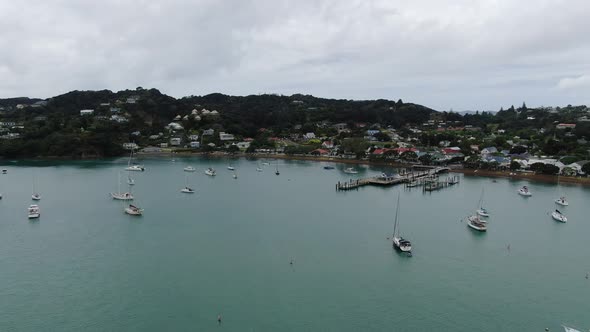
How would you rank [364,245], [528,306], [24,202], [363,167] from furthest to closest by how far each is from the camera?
[363,167] < [24,202] < [364,245] < [528,306]

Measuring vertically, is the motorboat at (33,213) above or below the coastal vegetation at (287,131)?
below

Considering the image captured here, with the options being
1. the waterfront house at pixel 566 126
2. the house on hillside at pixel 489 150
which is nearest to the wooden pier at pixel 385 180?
the house on hillside at pixel 489 150

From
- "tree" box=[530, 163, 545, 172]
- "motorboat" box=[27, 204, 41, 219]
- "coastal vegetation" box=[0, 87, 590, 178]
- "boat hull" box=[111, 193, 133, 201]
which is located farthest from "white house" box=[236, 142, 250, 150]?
"motorboat" box=[27, 204, 41, 219]

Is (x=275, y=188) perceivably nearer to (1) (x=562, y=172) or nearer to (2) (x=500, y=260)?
(2) (x=500, y=260)

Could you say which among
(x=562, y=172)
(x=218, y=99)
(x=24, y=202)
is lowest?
(x=24, y=202)

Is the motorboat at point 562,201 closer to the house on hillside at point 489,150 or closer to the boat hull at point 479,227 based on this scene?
the boat hull at point 479,227

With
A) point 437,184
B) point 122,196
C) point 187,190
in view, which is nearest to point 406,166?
point 437,184

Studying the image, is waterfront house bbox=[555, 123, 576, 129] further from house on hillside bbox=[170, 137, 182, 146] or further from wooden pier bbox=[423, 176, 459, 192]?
house on hillside bbox=[170, 137, 182, 146]

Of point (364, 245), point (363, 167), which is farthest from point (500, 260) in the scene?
point (363, 167)
